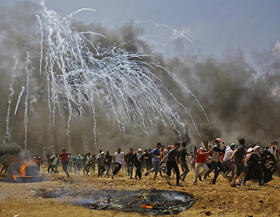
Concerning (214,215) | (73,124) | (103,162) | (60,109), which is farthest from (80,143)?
(214,215)

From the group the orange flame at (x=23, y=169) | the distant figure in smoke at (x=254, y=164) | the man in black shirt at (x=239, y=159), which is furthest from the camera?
the orange flame at (x=23, y=169)

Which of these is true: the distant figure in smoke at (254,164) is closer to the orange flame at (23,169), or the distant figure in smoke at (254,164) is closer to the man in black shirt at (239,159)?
the man in black shirt at (239,159)

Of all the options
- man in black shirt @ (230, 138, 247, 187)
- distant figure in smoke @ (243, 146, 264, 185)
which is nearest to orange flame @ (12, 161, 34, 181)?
man in black shirt @ (230, 138, 247, 187)

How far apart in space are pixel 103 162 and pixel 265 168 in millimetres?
9628

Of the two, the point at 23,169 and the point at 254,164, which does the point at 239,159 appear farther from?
the point at 23,169

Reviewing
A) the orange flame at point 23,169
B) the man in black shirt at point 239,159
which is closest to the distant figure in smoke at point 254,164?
the man in black shirt at point 239,159

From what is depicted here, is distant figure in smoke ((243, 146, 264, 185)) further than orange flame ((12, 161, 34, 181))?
No

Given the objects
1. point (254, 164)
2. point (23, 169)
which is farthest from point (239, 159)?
point (23, 169)

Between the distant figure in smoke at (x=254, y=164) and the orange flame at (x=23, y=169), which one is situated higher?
the distant figure in smoke at (x=254, y=164)

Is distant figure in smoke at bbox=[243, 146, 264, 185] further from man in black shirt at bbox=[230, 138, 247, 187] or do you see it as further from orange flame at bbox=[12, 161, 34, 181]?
orange flame at bbox=[12, 161, 34, 181]

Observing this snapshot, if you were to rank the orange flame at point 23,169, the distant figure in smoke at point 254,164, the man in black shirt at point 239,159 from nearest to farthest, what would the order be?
the distant figure in smoke at point 254,164 < the man in black shirt at point 239,159 < the orange flame at point 23,169

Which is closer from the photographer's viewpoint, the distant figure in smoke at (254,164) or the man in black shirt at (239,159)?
the distant figure in smoke at (254,164)

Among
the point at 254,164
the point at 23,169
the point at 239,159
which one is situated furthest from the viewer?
the point at 23,169

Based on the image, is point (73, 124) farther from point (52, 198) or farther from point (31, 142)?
point (52, 198)
